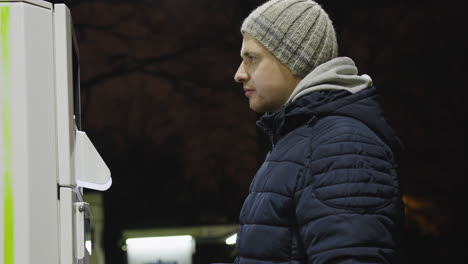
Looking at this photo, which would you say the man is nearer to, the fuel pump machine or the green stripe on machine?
the fuel pump machine

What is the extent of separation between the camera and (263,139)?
814 cm

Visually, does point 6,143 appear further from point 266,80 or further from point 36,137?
point 266,80

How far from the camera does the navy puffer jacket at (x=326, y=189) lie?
6.51 ft

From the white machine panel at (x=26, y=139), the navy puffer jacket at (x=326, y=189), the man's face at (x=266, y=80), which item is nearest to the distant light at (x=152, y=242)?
the man's face at (x=266, y=80)

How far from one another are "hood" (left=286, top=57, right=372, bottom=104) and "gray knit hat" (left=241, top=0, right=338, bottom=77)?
60 millimetres

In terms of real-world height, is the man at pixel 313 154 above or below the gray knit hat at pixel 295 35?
below

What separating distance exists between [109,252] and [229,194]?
2.33 metres

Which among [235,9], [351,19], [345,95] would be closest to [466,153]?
[351,19]

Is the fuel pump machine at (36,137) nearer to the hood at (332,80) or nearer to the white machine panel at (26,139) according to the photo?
the white machine panel at (26,139)

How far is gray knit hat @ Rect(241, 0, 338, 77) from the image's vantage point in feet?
7.75

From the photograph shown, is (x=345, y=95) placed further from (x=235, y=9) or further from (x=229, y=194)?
(x=229, y=194)

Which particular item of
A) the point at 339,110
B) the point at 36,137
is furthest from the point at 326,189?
the point at 36,137

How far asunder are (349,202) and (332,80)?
1.37ft

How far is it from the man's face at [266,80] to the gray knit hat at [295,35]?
23 mm
